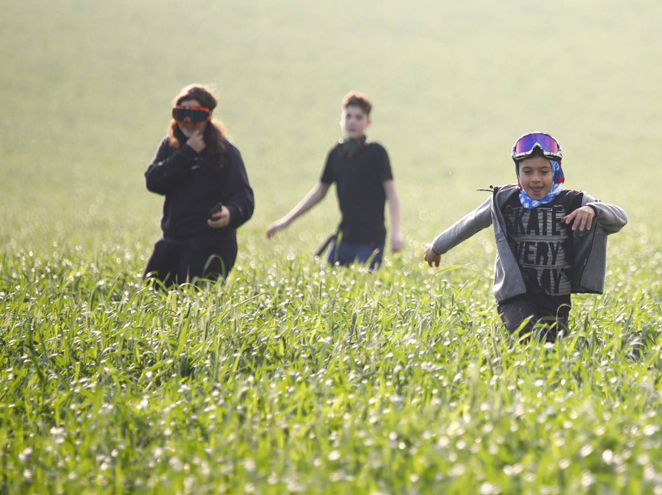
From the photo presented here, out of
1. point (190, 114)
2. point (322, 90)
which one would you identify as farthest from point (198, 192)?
point (322, 90)

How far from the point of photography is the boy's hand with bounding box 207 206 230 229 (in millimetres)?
5371

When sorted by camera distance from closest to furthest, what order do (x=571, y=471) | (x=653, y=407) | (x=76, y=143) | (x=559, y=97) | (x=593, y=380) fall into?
(x=571, y=471), (x=653, y=407), (x=593, y=380), (x=76, y=143), (x=559, y=97)

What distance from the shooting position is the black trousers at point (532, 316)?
4219 millimetres

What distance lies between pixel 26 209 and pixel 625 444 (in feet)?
72.8

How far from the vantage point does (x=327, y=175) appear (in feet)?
24.4

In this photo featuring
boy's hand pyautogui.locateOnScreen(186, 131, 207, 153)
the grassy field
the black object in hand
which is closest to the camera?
the grassy field

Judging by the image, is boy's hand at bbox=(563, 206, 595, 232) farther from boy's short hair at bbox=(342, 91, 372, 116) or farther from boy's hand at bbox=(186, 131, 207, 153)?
boy's short hair at bbox=(342, 91, 372, 116)

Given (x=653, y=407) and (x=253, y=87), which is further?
(x=253, y=87)

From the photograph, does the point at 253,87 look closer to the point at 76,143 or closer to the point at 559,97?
the point at 76,143

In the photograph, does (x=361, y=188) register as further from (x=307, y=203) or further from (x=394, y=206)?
(x=307, y=203)

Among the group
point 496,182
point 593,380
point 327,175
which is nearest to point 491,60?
point 496,182

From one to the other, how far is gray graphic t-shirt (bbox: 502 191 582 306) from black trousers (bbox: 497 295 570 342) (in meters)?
0.07

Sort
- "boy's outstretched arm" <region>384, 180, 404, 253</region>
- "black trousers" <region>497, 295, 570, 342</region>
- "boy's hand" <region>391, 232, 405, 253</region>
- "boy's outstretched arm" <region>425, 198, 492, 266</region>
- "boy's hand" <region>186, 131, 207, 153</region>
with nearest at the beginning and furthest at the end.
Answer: "black trousers" <region>497, 295, 570, 342</region> → "boy's outstretched arm" <region>425, 198, 492, 266</region> → "boy's hand" <region>186, 131, 207, 153</region> → "boy's hand" <region>391, 232, 405, 253</region> → "boy's outstretched arm" <region>384, 180, 404, 253</region>

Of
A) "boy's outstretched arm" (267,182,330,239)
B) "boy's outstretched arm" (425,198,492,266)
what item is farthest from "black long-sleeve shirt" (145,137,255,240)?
"boy's outstretched arm" (425,198,492,266)
